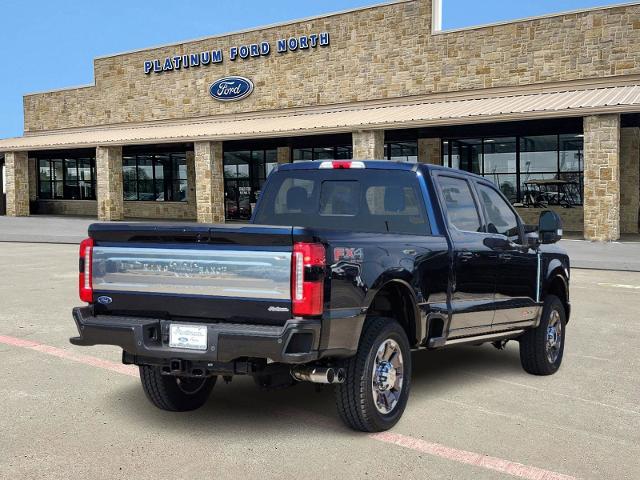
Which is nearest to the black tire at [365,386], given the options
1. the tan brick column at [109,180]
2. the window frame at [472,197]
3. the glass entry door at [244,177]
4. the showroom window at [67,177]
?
the window frame at [472,197]

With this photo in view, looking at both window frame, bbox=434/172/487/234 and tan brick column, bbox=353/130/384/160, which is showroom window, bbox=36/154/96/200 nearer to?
tan brick column, bbox=353/130/384/160

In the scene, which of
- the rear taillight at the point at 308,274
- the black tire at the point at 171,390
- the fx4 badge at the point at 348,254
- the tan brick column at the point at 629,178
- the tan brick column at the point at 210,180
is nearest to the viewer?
the rear taillight at the point at 308,274

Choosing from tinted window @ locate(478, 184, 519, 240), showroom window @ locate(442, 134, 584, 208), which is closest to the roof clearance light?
tinted window @ locate(478, 184, 519, 240)

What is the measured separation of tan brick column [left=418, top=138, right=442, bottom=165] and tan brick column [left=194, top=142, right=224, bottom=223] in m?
8.59

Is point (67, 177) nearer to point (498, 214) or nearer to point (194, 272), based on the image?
point (498, 214)

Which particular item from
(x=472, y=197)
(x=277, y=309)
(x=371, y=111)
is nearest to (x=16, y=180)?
(x=371, y=111)

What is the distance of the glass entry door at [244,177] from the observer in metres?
37.0

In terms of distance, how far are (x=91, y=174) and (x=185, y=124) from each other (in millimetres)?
9957

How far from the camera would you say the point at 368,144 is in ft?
87.1

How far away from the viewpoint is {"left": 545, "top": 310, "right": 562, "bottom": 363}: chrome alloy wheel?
7062mm

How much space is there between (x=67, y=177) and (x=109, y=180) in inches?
446

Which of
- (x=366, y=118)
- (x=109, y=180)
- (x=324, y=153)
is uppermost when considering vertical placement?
(x=366, y=118)

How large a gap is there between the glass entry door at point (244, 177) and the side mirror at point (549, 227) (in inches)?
1193

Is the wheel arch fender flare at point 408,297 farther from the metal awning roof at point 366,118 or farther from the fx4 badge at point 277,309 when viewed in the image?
the metal awning roof at point 366,118
